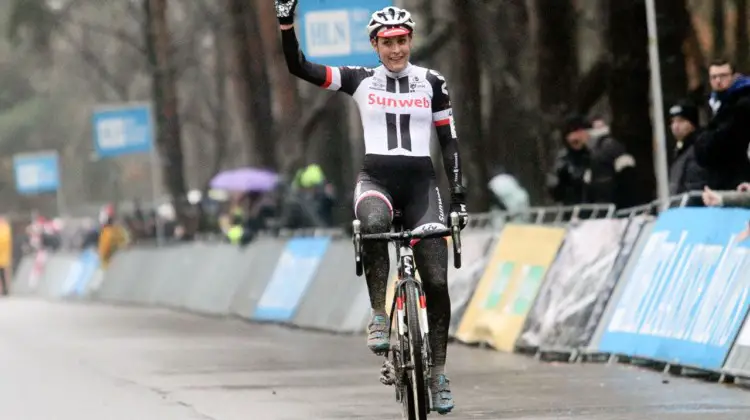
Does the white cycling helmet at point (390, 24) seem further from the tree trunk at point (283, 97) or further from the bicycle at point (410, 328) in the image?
the tree trunk at point (283, 97)

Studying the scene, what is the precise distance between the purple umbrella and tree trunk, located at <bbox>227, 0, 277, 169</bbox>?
1788 millimetres

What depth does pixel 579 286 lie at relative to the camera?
644 inches

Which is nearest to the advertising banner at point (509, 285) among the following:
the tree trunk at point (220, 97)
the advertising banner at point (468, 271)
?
the advertising banner at point (468, 271)

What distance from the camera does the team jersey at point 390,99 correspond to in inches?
429

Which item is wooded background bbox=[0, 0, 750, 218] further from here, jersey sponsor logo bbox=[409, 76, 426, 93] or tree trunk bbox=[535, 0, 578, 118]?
jersey sponsor logo bbox=[409, 76, 426, 93]

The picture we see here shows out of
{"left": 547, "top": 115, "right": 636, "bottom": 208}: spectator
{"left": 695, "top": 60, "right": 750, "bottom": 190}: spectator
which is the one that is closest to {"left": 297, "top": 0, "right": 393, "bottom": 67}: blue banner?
{"left": 547, "top": 115, "right": 636, "bottom": 208}: spectator

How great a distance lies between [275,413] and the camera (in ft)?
41.3

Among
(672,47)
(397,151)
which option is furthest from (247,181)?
(397,151)

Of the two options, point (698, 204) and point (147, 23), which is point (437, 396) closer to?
point (698, 204)

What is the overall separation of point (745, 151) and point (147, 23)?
35.5 m

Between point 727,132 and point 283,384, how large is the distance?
3899 mm

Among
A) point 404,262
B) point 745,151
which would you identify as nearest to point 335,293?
point 745,151

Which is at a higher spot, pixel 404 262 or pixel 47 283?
pixel 404 262

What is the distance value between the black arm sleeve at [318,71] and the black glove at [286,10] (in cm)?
7
